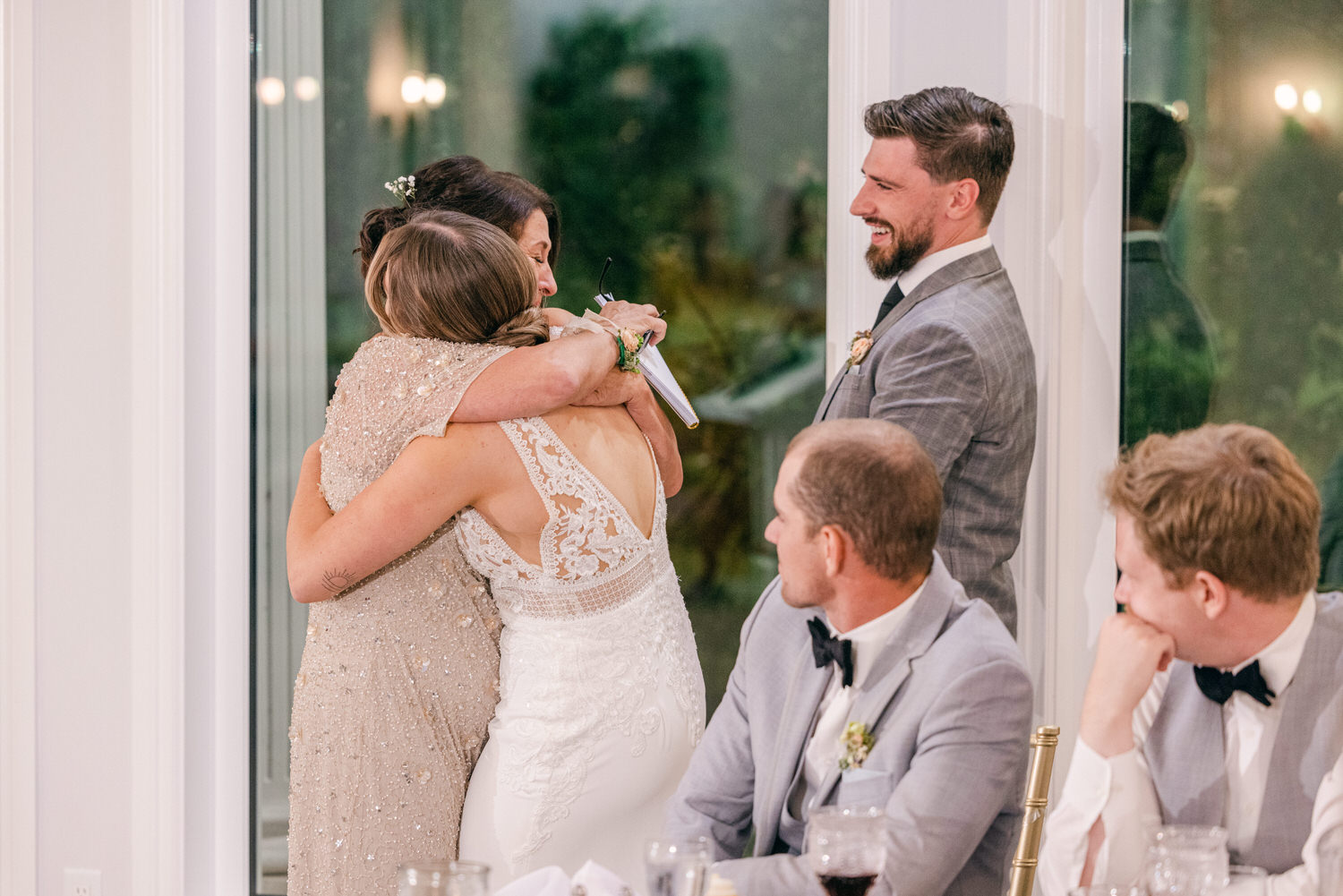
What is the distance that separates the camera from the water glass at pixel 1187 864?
1.23 metres

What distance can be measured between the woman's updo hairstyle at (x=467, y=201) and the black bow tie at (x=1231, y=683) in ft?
5.58

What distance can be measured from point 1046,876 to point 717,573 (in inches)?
60.2

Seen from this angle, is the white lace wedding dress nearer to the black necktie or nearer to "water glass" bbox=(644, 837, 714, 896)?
the black necktie

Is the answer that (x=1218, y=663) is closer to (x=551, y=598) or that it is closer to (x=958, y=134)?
(x=551, y=598)

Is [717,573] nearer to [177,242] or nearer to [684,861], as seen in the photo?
[177,242]

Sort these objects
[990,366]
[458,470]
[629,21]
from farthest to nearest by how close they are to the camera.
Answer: [629,21] < [990,366] < [458,470]

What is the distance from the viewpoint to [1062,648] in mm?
2564

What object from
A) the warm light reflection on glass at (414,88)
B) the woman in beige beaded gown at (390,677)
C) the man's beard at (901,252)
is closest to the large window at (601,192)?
the warm light reflection on glass at (414,88)

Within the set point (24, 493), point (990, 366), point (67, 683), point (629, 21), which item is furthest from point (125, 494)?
point (990, 366)

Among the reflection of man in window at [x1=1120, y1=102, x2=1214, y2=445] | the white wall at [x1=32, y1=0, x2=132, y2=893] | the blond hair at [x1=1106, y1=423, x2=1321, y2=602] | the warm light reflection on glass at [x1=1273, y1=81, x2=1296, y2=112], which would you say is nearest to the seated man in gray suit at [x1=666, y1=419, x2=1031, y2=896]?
the blond hair at [x1=1106, y1=423, x2=1321, y2=602]

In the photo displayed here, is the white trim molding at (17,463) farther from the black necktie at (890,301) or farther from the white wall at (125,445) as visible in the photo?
the black necktie at (890,301)

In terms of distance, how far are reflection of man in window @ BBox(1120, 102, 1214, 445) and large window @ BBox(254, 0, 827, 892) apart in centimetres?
67

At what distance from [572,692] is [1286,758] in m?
1.09

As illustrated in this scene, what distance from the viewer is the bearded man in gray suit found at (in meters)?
2.28
